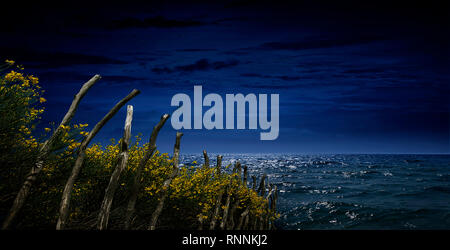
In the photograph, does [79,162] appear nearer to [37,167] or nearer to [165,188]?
[37,167]

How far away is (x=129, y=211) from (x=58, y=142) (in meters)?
2.77

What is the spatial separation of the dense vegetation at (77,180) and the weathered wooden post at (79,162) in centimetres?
24

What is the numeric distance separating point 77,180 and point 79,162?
1843 millimetres

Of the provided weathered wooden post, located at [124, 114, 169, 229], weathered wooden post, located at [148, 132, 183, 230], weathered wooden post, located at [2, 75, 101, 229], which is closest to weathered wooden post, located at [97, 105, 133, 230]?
weathered wooden post, located at [124, 114, 169, 229]

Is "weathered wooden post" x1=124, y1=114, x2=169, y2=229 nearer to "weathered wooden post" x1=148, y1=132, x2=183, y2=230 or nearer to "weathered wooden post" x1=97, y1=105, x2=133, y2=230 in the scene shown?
"weathered wooden post" x1=148, y1=132, x2=183, y2=230

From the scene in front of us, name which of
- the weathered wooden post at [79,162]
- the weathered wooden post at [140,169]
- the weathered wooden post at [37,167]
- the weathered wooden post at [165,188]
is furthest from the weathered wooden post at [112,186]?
the weathered wooden post at [165,188]

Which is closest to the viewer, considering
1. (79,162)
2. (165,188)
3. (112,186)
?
(79,162)

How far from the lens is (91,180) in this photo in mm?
8602

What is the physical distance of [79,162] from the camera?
6.43 metres

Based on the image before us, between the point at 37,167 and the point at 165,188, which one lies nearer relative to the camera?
the point at 37,167

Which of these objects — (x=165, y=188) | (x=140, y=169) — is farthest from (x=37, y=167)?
(x=165, y=188)

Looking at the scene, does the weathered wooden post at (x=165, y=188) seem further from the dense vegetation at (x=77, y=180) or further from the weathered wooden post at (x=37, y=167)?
the weathered wooden post at (x=37, y=167)

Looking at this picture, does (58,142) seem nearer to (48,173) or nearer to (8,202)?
(48,173)
